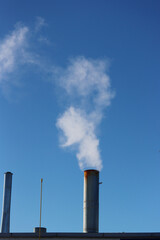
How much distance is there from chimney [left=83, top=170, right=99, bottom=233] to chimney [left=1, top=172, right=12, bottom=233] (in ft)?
27.5

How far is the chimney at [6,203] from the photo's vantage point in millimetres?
32750

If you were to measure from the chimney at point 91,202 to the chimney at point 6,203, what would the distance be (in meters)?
8.39

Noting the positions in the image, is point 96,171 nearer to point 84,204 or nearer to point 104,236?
point 84,204

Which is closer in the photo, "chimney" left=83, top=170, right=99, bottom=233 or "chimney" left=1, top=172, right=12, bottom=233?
"chimney" left=83, top=170, right=99, bottom=233

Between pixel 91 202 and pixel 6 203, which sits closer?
pixel 91 202

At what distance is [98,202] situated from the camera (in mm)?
27547

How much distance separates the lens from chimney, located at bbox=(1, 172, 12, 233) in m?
32.8

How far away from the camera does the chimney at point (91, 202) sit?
26516mm

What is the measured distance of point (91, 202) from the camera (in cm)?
2738

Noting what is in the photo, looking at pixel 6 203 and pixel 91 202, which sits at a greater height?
pixel 6 203

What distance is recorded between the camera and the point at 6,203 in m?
33.4

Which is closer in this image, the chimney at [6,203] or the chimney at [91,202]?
the chimney at [91,202]

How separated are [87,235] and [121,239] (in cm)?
197

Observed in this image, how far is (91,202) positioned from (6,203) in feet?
29.9
